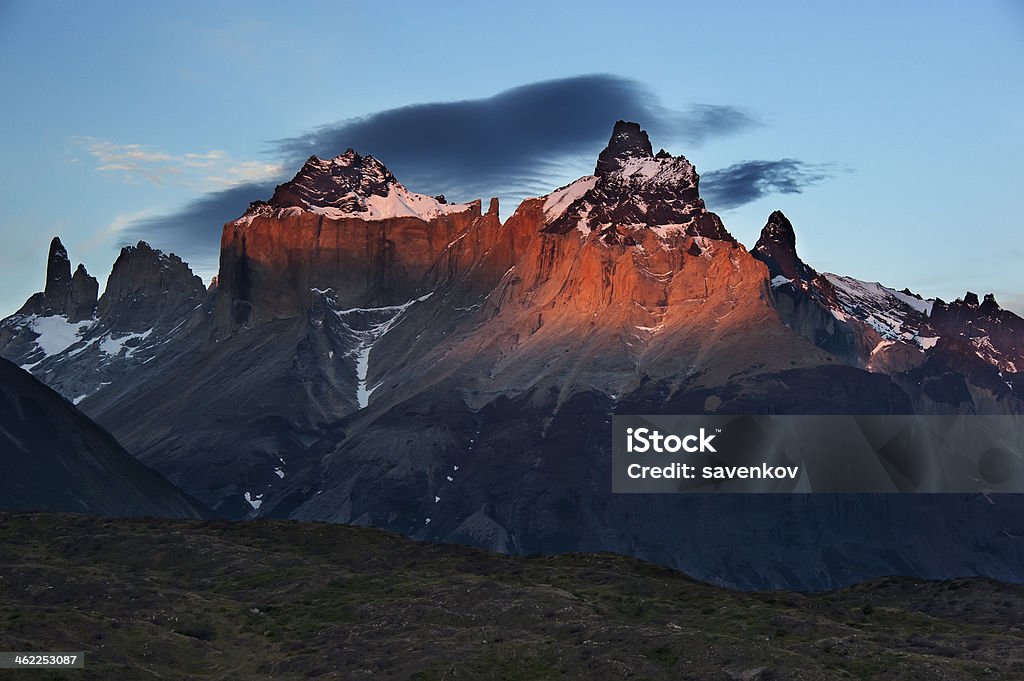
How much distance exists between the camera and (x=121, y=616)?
199 m

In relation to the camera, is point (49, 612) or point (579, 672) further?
point (49, 612)

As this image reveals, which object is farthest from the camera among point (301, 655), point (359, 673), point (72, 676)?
point (301, 655)

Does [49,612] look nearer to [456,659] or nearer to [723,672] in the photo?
[456,659]

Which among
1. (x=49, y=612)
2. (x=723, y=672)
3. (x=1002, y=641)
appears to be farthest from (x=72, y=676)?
(x=1002, y=641)

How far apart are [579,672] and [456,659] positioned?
494 inches

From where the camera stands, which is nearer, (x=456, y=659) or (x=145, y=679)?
(x=145, y=679)

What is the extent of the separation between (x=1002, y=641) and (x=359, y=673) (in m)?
72.7

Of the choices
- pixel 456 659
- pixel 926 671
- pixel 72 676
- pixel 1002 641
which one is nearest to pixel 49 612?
pixel 72 676

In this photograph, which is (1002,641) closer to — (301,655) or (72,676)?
(301,655)

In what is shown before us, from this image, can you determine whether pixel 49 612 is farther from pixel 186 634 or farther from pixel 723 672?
pixel 723 672

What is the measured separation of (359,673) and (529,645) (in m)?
19.7

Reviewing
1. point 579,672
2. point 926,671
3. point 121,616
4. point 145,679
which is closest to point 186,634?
point 121,616

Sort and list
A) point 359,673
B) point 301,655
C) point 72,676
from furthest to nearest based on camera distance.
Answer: point 301,655 < point 359,673 < point 72,676

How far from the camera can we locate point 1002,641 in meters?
198
